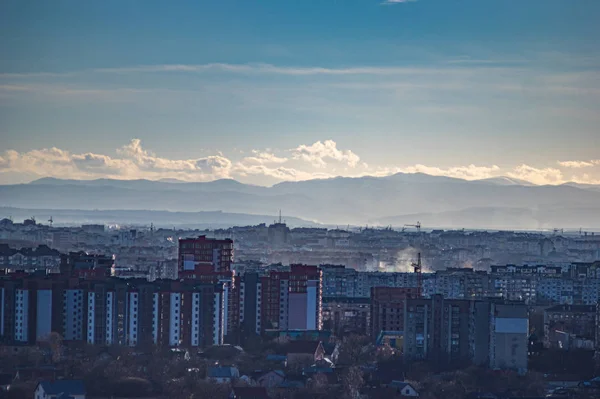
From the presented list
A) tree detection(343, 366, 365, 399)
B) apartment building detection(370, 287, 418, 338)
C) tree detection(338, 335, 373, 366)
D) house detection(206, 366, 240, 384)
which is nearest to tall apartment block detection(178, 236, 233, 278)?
apartment building detection(370, 287, 418, 338)

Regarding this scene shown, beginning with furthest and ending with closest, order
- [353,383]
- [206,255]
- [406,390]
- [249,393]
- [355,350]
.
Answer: [206,255] < [355,350] < [353,383] < [406,390] < [249,393]

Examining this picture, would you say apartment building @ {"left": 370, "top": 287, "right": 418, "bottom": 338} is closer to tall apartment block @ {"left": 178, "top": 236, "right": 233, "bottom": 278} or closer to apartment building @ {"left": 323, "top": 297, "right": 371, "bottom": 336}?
apartment building @ {"left": 323, "top": 297, "right": 371, "bottom": 336}

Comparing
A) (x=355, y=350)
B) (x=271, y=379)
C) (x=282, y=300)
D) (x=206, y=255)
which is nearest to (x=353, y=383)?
(x=271, y=379)

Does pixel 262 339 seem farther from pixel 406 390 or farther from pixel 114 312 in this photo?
pixel 406 390

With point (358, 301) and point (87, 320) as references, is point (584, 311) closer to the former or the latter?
point (358, 301)

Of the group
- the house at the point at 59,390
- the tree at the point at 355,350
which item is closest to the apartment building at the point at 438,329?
the tree at the point at 355,350

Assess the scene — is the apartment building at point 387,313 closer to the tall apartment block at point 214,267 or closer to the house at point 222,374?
the tall apartment block at point 214,267
